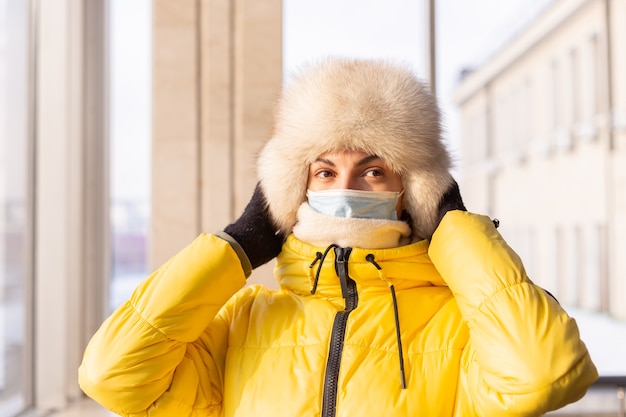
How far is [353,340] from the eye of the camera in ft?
3.69

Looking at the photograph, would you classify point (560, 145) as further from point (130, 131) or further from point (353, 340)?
point (353, 340)

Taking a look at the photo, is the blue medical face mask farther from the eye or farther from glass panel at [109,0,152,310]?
glass panel at [109,0,152,310]

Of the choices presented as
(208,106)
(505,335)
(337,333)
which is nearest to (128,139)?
(208,106)

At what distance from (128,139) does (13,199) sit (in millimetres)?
634

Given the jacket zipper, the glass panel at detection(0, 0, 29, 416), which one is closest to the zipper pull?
the jacket zipper

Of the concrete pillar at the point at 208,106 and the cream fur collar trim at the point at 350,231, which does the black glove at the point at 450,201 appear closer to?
the cream fur collar trim at the point at 350,231

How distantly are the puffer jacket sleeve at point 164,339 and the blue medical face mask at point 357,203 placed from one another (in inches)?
8.0

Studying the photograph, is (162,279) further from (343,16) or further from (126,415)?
(343,16)

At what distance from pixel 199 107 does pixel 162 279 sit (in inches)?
58.8

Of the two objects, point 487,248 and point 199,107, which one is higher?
point 199,107

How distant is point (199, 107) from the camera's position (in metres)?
2.53

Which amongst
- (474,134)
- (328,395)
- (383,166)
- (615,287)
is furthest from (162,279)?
(474,134)

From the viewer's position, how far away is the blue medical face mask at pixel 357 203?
3.90 feet

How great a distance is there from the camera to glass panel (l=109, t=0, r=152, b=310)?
2.86 m
